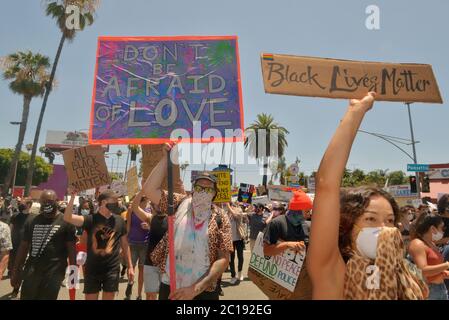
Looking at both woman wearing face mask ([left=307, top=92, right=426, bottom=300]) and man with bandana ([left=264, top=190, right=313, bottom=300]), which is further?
man with bandana ([left=264, top=190, right=313, bottom=300])

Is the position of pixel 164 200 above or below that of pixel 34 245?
above

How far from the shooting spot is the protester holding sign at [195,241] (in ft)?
10.5

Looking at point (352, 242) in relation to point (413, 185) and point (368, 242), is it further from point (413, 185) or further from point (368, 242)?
point (413, 185)

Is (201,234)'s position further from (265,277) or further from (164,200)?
(265,277)

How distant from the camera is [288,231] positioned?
4.52 metres

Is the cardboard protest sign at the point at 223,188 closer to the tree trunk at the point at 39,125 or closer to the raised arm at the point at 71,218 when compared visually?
the raised arm at the point at 71,218

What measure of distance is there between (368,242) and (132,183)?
9593 millimetres

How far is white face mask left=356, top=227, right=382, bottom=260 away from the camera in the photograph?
159 cm

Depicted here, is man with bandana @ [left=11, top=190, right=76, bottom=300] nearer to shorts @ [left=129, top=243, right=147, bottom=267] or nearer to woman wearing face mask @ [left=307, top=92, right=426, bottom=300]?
shorts @ [left=129, top=243, right=147, bottom=267]

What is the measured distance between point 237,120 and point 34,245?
10.8 feet

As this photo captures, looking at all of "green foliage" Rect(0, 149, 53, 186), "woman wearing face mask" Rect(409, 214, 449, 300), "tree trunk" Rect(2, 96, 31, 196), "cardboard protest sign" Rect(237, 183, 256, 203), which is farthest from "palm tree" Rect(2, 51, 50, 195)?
"green foliage" Rect(0, 149, 53, 186)

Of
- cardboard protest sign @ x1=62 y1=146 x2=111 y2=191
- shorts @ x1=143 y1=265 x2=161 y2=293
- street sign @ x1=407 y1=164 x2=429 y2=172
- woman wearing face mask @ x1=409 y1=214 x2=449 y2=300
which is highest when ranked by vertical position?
street sign @ x1=407 y1=164 x2=429 y2=172

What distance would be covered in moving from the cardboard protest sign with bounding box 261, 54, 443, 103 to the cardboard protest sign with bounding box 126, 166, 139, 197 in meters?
8.37
